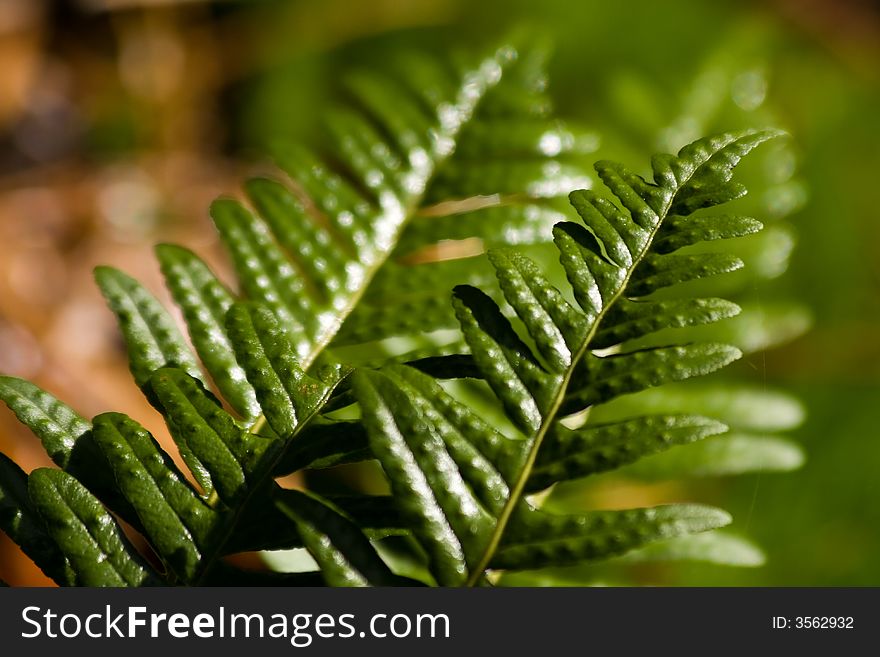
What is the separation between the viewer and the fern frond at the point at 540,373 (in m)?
0.67

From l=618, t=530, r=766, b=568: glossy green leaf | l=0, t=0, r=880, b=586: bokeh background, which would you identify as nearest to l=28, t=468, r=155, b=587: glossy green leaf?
l=618, t=530, r=766, b=568: glossy green leaf

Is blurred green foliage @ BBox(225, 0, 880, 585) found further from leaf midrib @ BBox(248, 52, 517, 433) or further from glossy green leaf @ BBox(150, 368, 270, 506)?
glossy green leaf @ BBox(150, 368, 270, 506)

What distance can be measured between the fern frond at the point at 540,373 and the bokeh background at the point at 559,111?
0.72 meters

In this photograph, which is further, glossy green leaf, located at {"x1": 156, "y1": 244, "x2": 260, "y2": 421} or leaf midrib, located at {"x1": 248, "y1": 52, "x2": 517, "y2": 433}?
leaf midrib, located at {"x1": 248, "y1": 52, "x2": 517, "y2": 433}

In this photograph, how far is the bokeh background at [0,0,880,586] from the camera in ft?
5.43

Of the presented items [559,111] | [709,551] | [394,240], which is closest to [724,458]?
[709,551]

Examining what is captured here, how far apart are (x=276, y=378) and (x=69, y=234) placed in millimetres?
2336

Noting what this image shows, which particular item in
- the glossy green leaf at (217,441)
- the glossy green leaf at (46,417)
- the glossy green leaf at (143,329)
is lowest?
the glossy green leaf at (217,441)

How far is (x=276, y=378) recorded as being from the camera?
2.53ft

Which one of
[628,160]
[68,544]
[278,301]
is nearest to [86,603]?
[68,544]

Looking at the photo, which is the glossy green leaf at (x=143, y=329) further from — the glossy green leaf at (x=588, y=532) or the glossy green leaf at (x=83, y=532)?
the glossy green leaf at (x=588, y=532)

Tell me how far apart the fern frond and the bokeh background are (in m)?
0.72

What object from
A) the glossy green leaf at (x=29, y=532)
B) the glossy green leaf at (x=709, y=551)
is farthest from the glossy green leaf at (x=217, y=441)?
the glossy green leaf at (x=709, y=551)

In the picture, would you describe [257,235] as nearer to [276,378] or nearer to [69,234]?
[276,378]
